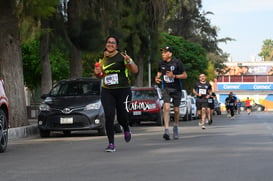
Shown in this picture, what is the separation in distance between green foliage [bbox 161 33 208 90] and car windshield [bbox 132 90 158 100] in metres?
26.7

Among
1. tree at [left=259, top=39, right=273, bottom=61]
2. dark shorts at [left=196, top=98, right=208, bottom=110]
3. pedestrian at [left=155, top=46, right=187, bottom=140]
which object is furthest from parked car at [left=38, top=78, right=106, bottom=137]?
tree at [left=259, top=39, right=273, bottom=61]

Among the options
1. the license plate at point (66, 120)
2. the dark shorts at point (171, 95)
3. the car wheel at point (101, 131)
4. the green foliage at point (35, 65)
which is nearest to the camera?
the dark shorts at point (171, 95)

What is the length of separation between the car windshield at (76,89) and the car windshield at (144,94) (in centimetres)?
836

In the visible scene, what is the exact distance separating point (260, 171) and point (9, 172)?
3208mm

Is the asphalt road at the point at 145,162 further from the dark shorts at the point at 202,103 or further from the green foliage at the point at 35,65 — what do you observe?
the green foliage at the point at 35,65

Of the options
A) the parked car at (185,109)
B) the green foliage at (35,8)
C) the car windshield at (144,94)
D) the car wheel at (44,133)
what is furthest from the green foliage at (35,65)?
the green foliage at (35,8)

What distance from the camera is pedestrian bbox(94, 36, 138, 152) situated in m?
11.0

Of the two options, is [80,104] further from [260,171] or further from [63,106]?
[260,171]

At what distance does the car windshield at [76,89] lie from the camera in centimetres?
1709

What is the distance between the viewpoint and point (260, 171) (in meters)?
7.94

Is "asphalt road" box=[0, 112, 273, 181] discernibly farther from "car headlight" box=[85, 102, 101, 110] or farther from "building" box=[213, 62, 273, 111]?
"building" box=[213, 62, 273, 111]

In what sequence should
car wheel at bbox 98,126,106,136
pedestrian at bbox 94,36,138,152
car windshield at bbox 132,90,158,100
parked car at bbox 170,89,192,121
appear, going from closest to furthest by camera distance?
1. pedestrian at bbox 94,36,138,152
2. car wheel at bbox 98,126,106,136
3. car windshield at bbox 132,90,158,100
4. parked car at bbox 170,89,192,121

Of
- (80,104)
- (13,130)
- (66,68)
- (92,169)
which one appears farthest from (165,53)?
(66,68)

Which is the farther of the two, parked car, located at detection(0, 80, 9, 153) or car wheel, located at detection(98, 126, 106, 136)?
car wheel, located at detection(98, 126, 106, 136)
